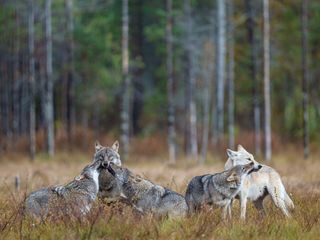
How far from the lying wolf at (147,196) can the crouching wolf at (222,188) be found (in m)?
0.44

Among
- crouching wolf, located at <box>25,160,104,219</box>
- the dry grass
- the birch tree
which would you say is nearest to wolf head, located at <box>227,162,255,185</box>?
the dry grass

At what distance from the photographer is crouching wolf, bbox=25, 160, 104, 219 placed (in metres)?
10.5

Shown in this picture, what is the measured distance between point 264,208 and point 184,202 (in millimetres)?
2039

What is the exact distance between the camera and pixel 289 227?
10352 mm

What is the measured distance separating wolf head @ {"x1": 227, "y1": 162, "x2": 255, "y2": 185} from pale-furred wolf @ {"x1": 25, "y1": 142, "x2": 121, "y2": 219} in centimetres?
198

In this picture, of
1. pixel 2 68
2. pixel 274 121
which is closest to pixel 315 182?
pixel 274 121

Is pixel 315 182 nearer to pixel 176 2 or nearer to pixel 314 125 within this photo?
pixel 314 125

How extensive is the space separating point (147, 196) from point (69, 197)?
1.16 metres

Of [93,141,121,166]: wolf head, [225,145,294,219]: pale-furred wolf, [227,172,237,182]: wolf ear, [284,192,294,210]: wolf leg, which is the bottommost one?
[284,192,294,210]: wolf leg

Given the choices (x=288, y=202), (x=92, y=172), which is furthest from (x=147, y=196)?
(x=288, y=202)

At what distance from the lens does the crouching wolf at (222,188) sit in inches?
452

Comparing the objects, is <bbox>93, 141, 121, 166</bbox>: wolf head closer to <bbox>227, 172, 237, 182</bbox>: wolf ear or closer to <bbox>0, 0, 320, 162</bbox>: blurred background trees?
<bbox>227, 172, 237, 182</bbox>: wolf ear

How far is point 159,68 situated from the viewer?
4272cm

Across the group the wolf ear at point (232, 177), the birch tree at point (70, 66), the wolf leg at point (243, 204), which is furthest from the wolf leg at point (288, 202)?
the birch tree at point (70, 66)
